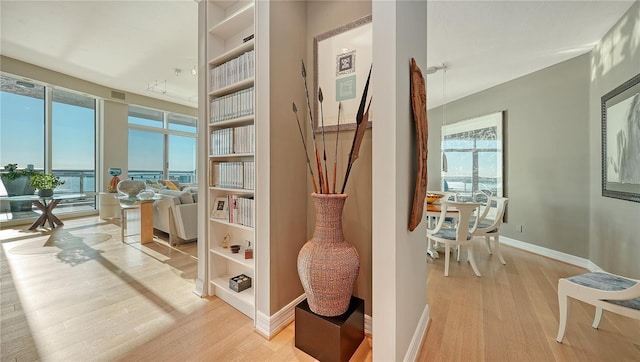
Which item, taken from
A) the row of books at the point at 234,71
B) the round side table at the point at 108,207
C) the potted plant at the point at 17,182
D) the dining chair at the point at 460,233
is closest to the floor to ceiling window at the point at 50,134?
the potted plant at the point at 17,182

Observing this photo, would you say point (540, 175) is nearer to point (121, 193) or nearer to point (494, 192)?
point (494, 192)

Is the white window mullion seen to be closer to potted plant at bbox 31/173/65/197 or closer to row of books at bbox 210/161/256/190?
potted plant at bbox 31/173/65/197

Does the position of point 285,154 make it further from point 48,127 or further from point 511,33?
point 48,127

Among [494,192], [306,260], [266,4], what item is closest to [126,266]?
[306,260]

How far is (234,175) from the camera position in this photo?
219 centimetres

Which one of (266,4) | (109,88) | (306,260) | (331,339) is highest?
(109,88)

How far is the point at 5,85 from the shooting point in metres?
4.76

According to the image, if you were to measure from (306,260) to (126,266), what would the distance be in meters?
2.72

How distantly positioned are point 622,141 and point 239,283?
163 inches

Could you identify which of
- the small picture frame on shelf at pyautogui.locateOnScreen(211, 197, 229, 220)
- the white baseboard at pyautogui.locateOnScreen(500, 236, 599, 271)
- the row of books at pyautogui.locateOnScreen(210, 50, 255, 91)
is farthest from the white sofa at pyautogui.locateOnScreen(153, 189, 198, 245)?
the white baseboard at pyautogui.locateOnScreen(500, 236, 599, 271)

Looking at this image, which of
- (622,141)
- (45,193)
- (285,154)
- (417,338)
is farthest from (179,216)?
(622,141)

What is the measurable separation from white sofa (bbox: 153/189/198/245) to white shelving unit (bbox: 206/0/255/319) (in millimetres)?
1667

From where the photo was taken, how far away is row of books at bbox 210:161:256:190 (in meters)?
2.05

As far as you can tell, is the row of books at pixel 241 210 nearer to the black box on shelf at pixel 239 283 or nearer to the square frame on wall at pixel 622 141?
the black box on shelf at pixel 239 283
